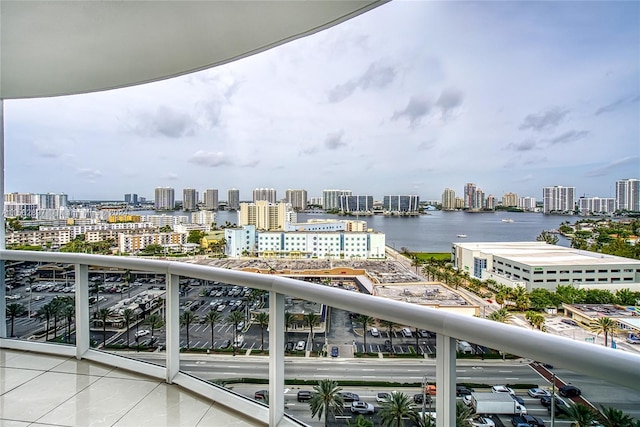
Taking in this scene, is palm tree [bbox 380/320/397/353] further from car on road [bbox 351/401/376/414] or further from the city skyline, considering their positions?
the city skyline

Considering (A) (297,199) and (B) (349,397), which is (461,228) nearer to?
(B) (349,397)

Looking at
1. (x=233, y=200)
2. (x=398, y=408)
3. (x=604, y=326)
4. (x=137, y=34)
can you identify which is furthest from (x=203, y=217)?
Answer: (x=604, y=326)

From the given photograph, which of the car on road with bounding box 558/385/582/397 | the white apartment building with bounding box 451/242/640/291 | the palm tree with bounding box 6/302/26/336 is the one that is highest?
the white apartment building with bounding box 451/242/640/291

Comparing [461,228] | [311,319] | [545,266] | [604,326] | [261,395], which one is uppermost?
[461,228]

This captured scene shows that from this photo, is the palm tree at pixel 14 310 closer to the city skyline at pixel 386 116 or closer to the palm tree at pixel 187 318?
the city skyline at pixel 386 116

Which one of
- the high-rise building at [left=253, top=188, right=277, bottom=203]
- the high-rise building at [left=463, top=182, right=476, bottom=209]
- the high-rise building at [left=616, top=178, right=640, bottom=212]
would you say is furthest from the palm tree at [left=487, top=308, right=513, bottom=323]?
the high-rise building at [left=253, top=188, right=277, bottom=203]

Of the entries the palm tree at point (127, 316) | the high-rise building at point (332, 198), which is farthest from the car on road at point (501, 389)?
the palm tree at point (127, 316)
